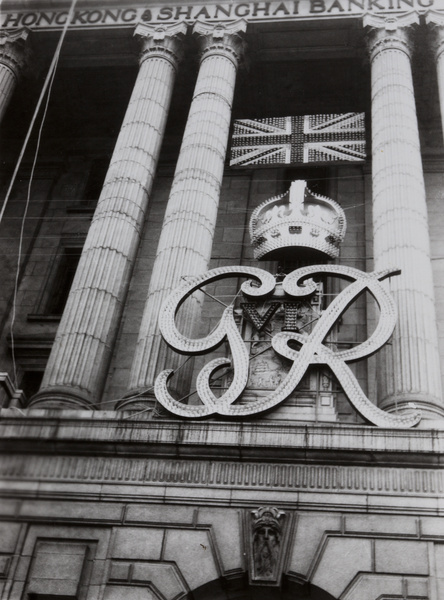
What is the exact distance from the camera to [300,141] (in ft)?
85.9

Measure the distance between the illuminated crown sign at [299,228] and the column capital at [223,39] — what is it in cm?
694

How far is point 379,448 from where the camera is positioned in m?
16.5

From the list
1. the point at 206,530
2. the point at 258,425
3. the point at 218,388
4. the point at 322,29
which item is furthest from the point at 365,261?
the point at 206,530

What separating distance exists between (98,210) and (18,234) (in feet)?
28.4

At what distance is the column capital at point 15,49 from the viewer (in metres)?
29.6

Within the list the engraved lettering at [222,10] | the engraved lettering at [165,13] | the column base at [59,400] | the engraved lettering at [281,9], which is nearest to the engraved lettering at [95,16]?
the engraved lettering at [165,13]

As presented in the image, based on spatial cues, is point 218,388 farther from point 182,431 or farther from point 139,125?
point 139,125

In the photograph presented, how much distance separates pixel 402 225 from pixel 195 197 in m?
6.14

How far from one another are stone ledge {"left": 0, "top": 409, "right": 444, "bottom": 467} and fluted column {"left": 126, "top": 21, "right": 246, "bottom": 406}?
2.14m

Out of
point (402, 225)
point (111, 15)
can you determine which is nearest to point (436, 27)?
point (402, 225)

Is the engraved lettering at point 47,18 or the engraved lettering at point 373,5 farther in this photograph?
the engraved lettering at point 47,18

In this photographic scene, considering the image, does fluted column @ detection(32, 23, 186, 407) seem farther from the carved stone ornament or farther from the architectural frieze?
the carved stone ornament

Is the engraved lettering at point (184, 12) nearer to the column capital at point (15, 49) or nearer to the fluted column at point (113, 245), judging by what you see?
the fluted column at point (113, 245)

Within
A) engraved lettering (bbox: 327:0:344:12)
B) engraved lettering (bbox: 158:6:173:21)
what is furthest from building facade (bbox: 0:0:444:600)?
engraved lettering (bbox: 327:0:344:12)
